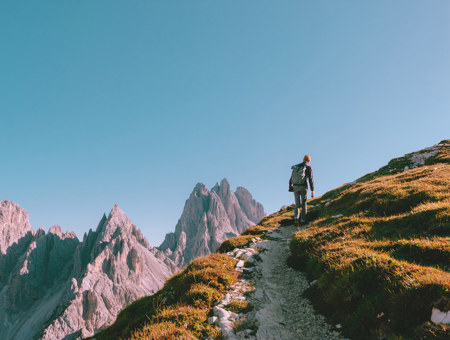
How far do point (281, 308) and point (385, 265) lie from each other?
348cm

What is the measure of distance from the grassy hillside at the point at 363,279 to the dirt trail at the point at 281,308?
18.2 inches

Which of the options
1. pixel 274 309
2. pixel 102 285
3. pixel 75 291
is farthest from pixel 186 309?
pixel 102 285

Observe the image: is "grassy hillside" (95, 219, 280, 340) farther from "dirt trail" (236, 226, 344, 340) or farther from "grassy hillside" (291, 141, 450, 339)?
"grassy hillside" (291, 141, 450, 339)

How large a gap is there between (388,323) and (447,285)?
1.42 meters

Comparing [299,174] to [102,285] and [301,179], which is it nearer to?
[301,179]

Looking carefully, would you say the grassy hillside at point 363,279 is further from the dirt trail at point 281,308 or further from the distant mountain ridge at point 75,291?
the distant mountain ridge at point 75,291

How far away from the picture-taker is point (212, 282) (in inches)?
326

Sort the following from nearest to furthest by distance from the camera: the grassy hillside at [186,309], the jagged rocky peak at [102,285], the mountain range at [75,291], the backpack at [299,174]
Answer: the grassy hillside at [186,309] → the backpack at [299,174] → the jagged rocky peak at [102,285] → the mountain range at [75,291]

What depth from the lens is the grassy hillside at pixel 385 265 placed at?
4.54m

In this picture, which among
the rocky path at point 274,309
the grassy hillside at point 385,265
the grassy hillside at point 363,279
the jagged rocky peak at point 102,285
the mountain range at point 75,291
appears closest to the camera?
the grassy hillside at point 385,265

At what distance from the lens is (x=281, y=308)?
7.23 meters

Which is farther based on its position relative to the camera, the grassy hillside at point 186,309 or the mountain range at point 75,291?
the mountain range at point 75,291

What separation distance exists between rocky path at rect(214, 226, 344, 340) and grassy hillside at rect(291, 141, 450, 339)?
0.56 m

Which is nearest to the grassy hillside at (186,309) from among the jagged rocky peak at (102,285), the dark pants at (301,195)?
the dark pants at (301,195)
